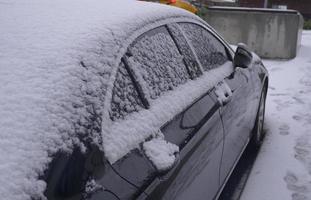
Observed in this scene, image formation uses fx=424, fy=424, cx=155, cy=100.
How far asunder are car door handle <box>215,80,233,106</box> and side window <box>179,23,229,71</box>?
16 cm

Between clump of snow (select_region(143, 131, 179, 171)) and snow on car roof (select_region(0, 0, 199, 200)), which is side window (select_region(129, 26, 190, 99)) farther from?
clump of snow (select_region(143, 131, 179, 171))

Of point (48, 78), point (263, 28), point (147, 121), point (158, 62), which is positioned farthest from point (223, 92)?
point (263, 28)

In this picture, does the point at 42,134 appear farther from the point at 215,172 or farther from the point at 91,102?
the point at 215,172

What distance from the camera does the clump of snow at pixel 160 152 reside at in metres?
1.83

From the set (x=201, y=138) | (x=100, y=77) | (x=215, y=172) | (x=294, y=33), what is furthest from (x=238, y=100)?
(x=294, y=33)

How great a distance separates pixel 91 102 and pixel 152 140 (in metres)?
0.39

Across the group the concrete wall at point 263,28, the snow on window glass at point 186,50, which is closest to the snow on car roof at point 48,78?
the snow on window glass at point 186,50

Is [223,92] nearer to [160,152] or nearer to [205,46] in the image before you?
[205,46]

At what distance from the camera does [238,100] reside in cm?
343

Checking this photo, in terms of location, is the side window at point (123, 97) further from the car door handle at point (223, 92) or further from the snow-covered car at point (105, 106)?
the car door handle at point (223, 92)

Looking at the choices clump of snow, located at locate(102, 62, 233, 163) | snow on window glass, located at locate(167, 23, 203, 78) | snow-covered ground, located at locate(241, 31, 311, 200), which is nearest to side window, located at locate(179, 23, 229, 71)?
snow on window glass, located at locate(167, 23, 203, 78)

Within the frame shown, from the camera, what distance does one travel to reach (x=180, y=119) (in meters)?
2.26

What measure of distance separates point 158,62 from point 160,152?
0.65 metres

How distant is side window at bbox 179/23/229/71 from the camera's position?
3024 mm
